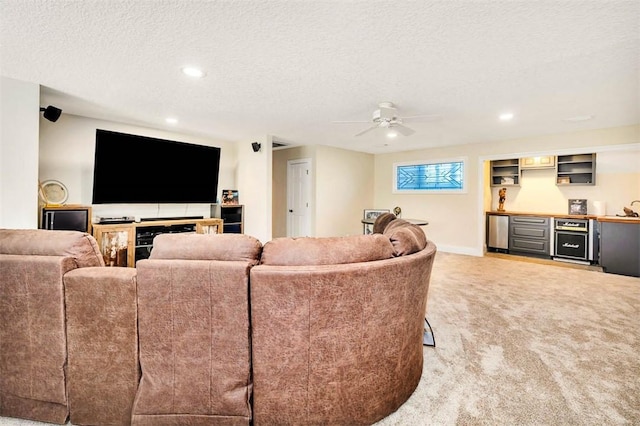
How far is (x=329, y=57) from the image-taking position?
2.40 meters

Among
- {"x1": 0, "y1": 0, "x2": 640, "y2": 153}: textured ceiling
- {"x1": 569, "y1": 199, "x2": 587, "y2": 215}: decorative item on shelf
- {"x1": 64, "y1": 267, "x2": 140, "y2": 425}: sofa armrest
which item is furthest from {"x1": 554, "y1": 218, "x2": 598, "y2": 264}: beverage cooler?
{"x1": 64, "y1": 267, "x2": 140, "y2": 425}: sofa armrest

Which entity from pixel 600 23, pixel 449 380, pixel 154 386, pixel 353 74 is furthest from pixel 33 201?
pixel 600 23

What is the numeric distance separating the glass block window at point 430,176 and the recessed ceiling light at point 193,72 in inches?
202

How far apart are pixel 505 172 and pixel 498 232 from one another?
1.28 meters

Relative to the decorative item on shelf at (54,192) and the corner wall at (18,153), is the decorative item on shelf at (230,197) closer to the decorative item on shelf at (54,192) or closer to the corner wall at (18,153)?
the decorative item on shelf at (54,192)

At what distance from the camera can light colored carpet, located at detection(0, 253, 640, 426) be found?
155cm

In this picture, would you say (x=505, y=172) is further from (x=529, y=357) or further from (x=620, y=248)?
(x=529, y=357)

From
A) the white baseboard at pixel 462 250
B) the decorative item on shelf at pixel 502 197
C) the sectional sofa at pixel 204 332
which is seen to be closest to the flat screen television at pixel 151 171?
the sectional sofa at pixel 204 332

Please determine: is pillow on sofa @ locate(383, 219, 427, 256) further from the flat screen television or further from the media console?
the flat screen television

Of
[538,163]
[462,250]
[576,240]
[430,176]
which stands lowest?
[462,250]

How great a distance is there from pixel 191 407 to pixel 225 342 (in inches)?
13.5

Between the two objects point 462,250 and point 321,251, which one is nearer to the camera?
point 321,251

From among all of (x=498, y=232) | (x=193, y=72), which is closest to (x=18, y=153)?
(x=193, y=72)

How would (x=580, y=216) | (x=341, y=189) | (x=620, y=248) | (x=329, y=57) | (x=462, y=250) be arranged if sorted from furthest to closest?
(x=341, y=189) < (x=462, y=250) < (x=580, y=216) < (x=620, y=248) < (x=329, y=57)
